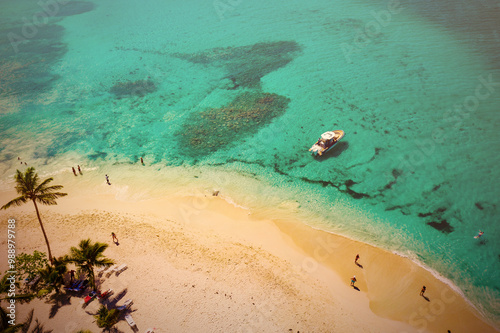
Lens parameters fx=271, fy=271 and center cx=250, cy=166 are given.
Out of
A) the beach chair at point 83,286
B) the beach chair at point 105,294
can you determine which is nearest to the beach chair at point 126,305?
the beach chair at point 105,294

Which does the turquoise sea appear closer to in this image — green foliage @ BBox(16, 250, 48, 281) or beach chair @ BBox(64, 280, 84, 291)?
green foliage @ BBox(16, 250, 48, 281)

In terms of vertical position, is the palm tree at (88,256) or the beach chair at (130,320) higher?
the palm tree at (88,256)

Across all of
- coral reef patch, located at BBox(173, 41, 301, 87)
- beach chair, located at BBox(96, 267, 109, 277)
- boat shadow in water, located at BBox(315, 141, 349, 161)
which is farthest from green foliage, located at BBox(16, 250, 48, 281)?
coral reef patch, located at BBox(173, 41, 301, 87)

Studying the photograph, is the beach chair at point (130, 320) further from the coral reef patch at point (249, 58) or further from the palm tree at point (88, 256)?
the coral reef patch at point (249, 58)

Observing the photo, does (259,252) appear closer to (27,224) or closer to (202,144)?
(202,144)

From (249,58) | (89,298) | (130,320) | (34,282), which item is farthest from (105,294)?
(249,58)

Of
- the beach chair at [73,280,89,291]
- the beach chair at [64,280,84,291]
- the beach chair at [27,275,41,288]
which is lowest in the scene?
the beach chair at [73,280,89,291]
